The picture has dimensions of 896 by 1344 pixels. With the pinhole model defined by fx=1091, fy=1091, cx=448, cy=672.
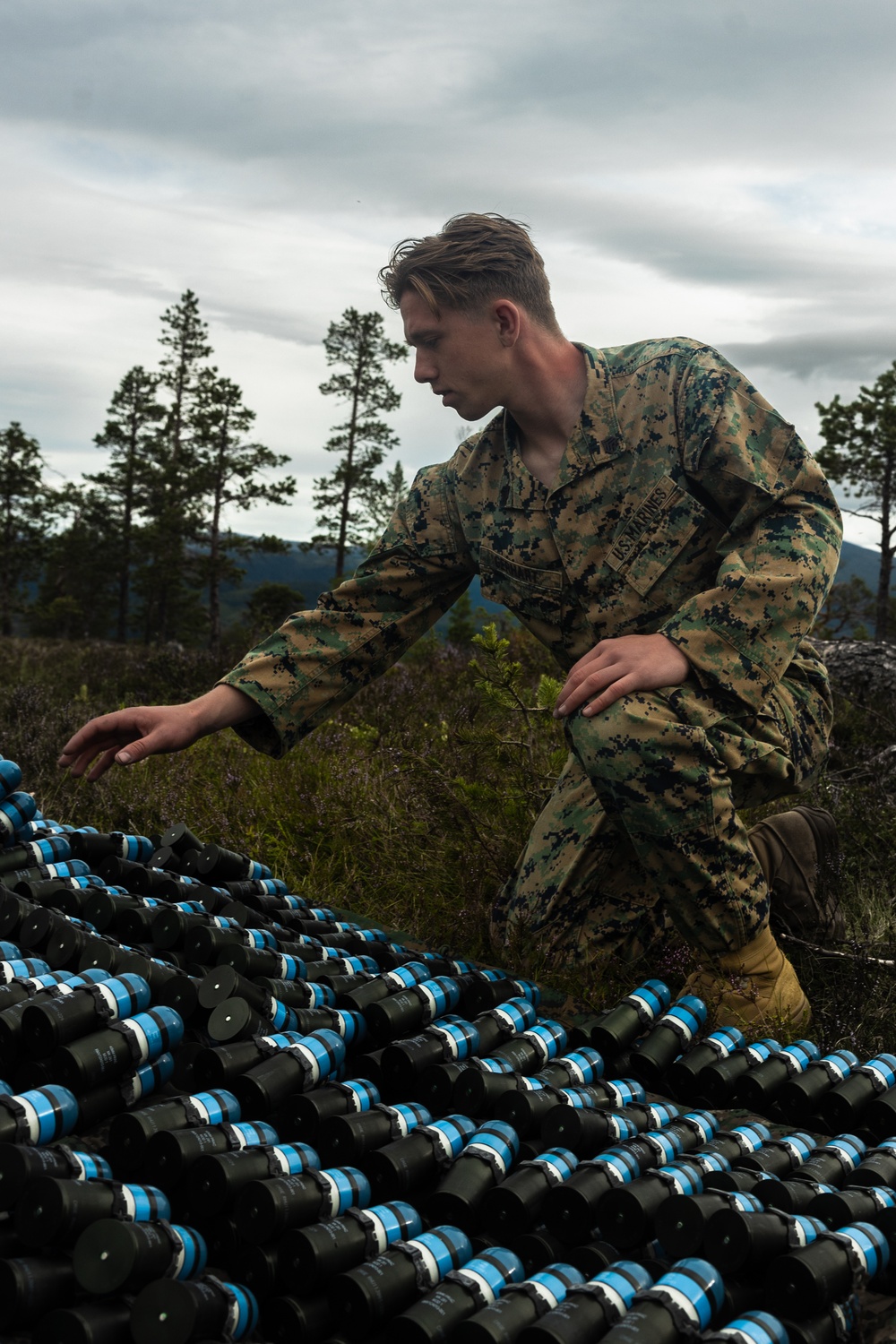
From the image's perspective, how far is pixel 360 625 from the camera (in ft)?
12.8

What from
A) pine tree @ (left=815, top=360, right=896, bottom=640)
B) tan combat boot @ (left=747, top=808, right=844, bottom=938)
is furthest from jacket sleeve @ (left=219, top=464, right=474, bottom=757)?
pine tree @ (left=815, top=360, right=896, bottom=640)

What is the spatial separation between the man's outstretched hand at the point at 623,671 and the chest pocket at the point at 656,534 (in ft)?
1.77

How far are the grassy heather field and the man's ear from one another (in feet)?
4.14

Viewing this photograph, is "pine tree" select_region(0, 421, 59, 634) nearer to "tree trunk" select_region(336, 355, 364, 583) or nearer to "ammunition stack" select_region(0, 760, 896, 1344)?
"tree trunk" select_region(336, 355, 364, 583)

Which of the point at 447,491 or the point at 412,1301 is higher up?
the point at 447,491

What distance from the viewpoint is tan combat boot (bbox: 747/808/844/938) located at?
395cm

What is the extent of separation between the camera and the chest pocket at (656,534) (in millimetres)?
3502

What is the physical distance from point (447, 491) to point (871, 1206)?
269 cm

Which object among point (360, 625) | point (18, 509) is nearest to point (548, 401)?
point (360, 625)

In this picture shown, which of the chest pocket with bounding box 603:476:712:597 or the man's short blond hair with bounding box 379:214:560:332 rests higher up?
the man's short blond hair with bounding box 379:214:560:332

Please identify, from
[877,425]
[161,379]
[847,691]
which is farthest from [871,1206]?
[161,379]

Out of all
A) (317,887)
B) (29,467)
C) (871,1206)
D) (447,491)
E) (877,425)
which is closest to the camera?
(871,1206)

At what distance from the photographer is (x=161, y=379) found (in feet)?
151

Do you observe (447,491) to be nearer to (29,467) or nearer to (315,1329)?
(315,1329)
